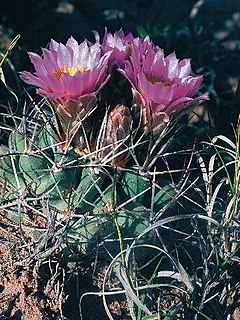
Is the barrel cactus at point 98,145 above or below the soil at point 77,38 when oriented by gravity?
above

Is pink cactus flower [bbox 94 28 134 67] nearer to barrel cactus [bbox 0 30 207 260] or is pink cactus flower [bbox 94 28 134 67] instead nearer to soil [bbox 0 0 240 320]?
barrel cactus [bbox 0 30 207 260]

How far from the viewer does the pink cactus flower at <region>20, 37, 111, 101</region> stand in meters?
1.19

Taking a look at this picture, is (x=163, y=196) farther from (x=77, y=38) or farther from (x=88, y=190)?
(x=77, y=38)

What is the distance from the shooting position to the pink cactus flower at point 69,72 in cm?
119

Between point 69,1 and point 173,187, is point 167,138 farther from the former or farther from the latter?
point 69,1

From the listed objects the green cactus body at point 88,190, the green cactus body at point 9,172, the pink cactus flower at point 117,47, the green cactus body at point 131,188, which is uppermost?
the pink cactus flower at point 117,47

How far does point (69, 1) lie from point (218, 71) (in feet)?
1.87

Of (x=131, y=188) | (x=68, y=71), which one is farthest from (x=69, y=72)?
(x=131, y=188)

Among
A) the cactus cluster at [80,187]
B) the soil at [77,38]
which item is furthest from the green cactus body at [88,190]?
the soil at [77,38]

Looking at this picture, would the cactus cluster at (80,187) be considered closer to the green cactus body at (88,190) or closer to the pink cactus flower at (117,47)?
→ the green cactus body at (88,190)

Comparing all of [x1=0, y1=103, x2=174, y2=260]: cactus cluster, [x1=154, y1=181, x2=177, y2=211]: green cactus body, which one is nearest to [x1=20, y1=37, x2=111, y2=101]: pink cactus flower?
[x1=0, y1=103, x2=174, y2=260]: cactus cluster

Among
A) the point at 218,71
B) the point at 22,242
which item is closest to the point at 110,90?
the point at 22,242

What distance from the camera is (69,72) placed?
4.15ft

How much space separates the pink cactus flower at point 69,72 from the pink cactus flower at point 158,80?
0.16 ft
